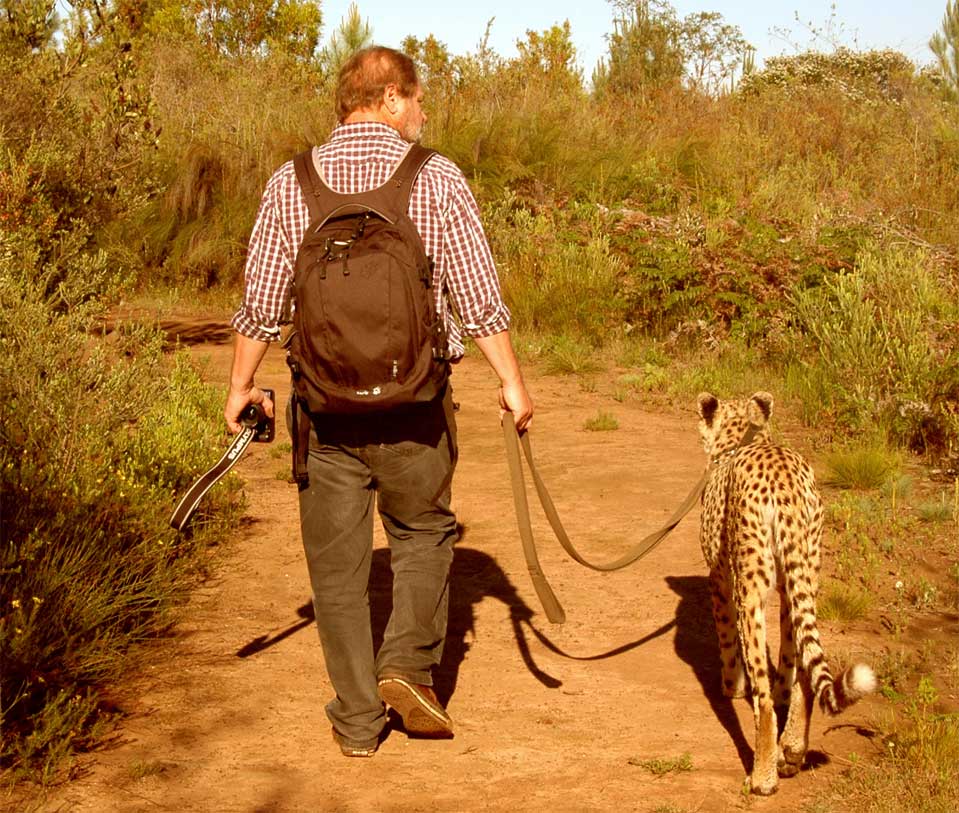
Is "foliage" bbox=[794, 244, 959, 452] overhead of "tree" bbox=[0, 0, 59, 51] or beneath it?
beneath

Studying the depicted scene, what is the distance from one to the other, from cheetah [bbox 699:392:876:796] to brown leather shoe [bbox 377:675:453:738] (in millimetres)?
1072

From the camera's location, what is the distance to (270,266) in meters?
4.21

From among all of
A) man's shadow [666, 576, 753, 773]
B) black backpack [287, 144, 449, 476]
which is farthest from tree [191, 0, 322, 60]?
black backpack [287, 144, 449, 476]

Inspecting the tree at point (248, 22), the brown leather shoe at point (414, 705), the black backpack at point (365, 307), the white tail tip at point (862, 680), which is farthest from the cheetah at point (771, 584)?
the tree at point (248, 22)

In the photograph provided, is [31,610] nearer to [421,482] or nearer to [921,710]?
[421,482]

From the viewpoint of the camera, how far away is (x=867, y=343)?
9.16 metres

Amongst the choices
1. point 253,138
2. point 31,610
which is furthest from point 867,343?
point 253,138

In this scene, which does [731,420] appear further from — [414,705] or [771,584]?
[414,705]

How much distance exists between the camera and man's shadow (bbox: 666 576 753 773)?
4.79 metres

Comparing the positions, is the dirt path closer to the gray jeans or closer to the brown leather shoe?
the brown leather shoe

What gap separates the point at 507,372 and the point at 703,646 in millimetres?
2047

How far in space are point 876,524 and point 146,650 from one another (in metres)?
4.00

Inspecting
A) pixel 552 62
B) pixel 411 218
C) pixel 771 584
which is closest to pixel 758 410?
pixel 771 584

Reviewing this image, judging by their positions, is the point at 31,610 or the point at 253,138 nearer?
the point at 31,610
